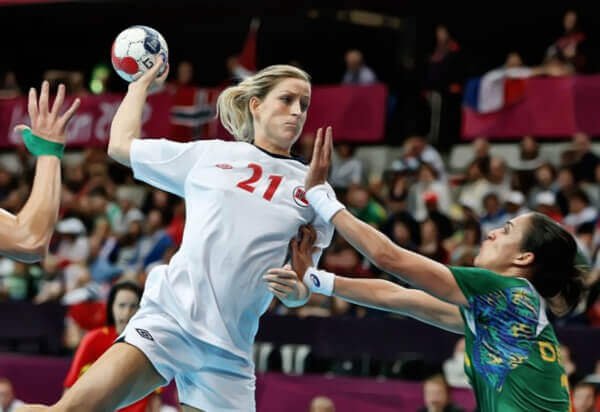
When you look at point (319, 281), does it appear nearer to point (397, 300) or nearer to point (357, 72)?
point (397, 300)

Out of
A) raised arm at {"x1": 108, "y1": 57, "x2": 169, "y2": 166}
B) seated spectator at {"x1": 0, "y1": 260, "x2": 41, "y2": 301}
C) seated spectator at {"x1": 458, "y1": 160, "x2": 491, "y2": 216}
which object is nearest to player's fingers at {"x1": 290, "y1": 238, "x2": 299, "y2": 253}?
raised arm at {"x1": 108, "y1": 57, "x2": 169, "y2": 166}

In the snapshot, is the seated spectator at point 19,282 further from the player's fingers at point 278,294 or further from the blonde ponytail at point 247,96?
the player's fingers at point 278,294

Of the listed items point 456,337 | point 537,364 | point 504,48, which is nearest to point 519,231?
point 537,364

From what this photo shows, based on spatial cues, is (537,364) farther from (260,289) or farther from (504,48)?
(504,48)

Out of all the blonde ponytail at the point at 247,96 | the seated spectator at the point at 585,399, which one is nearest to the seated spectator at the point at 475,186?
the seated spectator at the point at 585,399

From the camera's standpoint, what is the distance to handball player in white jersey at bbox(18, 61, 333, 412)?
5680mm

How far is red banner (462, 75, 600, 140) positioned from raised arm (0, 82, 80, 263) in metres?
10.2

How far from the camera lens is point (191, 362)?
5727mm

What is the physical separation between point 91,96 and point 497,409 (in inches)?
538

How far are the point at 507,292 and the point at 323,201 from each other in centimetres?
86

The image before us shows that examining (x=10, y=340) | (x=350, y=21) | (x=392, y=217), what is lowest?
(x=10, y=340)

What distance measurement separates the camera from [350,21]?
18.4m

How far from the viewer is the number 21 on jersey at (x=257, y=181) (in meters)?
5.79

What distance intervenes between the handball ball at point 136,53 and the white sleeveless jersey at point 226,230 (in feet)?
1.62
